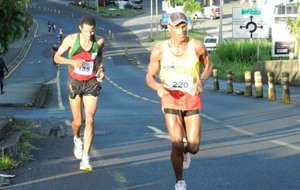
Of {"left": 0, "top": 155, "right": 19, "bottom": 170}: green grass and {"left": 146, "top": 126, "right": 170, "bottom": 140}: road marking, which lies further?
{"left": 146, "top": 126, "right": 170, "bottom": 140}: road marking

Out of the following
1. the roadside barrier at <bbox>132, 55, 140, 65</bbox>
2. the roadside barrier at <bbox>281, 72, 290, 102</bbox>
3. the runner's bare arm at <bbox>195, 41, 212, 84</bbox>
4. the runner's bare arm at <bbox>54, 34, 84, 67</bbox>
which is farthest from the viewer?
the roadside barrier at <bbox>132, 55, 140, 65</bbox>

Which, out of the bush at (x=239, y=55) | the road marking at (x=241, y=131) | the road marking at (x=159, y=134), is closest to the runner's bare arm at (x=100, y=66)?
the road marking at (x=159, y=134)

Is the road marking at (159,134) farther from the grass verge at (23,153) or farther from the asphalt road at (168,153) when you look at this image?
the grass verge at (23,153)

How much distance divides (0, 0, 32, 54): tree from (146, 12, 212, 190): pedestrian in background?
19.8ft

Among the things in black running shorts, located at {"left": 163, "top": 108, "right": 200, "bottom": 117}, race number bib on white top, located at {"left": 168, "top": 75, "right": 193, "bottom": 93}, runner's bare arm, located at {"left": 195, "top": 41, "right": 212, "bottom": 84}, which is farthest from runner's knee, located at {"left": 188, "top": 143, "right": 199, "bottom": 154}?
runner's bare arm, located at {"left": 195, "top": 41, "right": 212, "bottom": 84}

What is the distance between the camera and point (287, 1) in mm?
50219

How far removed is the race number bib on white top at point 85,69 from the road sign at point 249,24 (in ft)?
114

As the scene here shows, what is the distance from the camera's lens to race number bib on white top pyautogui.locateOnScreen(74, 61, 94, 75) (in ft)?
30.1

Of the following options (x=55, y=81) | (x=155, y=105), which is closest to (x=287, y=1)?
(x=55, y=81)

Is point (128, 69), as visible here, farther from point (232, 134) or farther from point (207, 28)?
point (232, 134)

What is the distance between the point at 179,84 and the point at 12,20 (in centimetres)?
667

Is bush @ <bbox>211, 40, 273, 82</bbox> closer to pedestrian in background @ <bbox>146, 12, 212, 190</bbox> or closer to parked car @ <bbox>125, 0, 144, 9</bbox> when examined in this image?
pedestrian in background @ <bbox>146, 12, 212, 190</bbox>

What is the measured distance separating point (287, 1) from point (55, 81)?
60.0 feet

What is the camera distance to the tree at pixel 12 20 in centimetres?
1296
